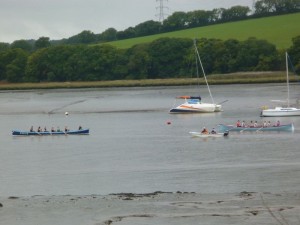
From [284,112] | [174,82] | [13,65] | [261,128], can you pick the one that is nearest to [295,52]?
[174,82]

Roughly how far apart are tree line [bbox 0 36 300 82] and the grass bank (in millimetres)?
1625

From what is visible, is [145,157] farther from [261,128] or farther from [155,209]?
[155,209]

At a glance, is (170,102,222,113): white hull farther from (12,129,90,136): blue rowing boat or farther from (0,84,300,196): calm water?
(12,129,90,136): blue rowing boat

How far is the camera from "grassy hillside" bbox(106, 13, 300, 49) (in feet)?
389

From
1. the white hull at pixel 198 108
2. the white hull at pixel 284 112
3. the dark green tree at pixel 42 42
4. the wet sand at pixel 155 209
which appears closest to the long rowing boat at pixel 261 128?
the white hull at pixel 284 112

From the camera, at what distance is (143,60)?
117 metres

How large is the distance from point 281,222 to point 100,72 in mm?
99718

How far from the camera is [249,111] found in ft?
206

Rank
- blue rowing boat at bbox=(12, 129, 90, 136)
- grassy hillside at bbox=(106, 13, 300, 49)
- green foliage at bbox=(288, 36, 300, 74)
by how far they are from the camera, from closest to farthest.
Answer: blue rowing boat at bbox=(12, 129, 90, 136) → green foliage at bbox=(288, 36, 300, 74) → grassy hillside at bbox=(106, 13, 300, 49)

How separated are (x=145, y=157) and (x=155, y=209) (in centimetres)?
1270

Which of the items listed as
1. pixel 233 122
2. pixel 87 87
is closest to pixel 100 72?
pixel 87 87

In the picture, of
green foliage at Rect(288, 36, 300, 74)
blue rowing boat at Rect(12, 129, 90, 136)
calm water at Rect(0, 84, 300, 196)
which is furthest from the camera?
green foliage at Rect(288, 36, 300, 74)

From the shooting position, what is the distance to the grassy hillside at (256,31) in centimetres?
11856

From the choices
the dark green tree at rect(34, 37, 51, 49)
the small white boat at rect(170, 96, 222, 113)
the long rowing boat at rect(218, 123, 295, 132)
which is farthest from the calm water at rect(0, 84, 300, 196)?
the dark green tree at rect(34, 37, 51, 49)
